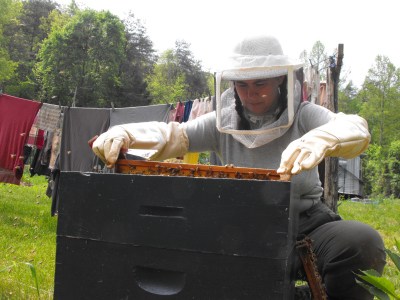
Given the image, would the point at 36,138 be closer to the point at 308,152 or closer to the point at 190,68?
the point at 308,152

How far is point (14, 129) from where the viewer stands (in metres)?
5.61

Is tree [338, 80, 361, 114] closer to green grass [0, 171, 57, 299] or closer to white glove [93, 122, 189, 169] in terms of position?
green grass [0, 171, 57, 299]

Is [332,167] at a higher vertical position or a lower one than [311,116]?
lower

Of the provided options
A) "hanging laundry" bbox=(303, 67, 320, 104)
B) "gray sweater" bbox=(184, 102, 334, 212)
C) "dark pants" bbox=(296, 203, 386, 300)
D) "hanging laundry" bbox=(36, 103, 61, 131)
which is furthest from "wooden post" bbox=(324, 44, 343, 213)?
"hanging laundry" bbox=(36, 103, 61, 131)

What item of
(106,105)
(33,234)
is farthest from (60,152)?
(106,105)

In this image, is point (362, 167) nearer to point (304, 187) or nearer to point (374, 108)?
point (374, 108)

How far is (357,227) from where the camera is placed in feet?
5.15

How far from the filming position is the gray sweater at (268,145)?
1.85 meters

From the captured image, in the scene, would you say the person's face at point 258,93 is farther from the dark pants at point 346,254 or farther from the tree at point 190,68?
the tree at point 190,68

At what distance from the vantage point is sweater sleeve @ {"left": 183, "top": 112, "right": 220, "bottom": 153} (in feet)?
7.02

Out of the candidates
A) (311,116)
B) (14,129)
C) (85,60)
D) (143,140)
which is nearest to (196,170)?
(143,140)

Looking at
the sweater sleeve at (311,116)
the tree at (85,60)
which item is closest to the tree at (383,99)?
the tree at (85,60)

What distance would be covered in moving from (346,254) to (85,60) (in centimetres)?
3210

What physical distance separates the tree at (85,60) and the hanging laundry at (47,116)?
2296cm
